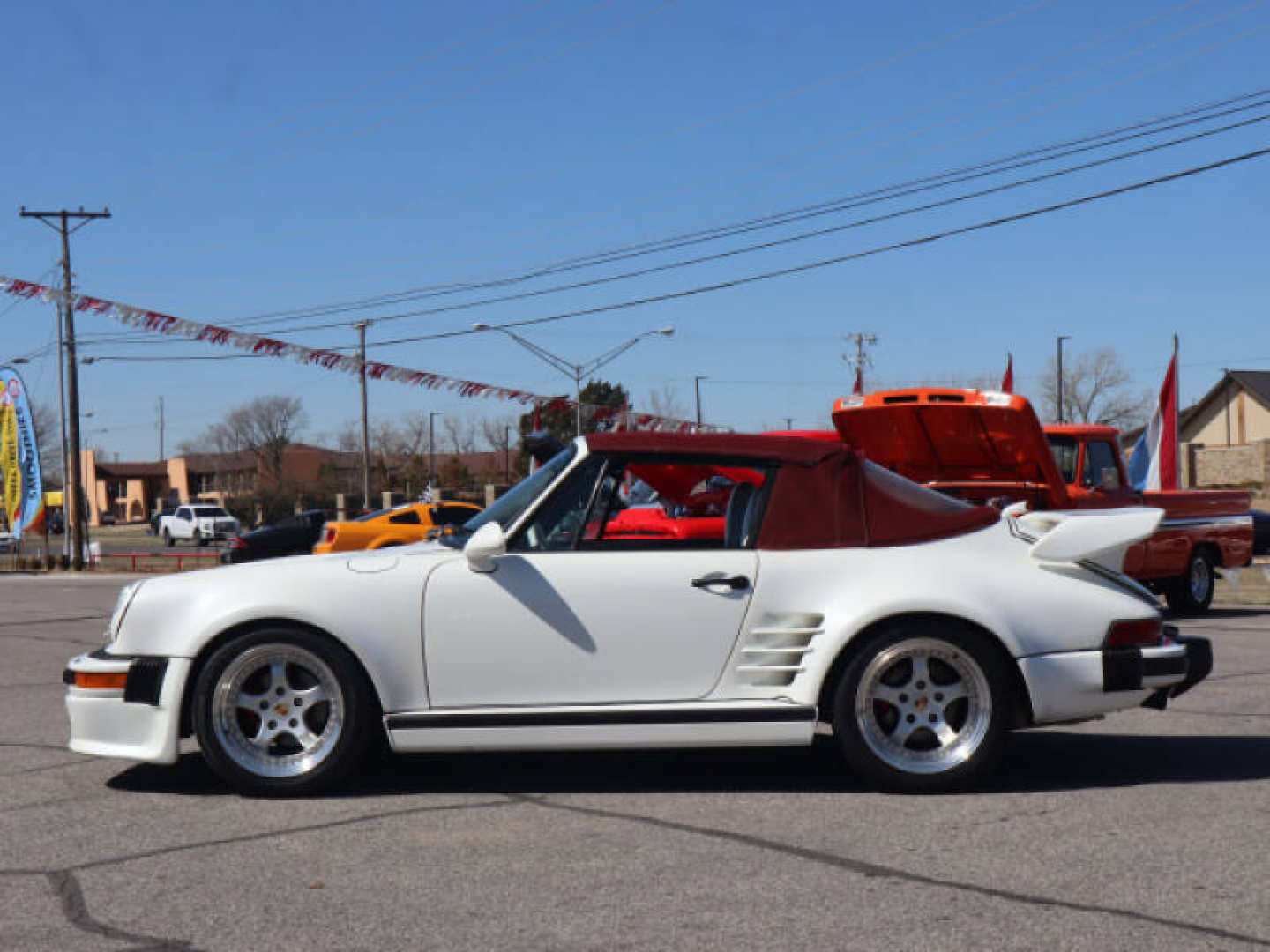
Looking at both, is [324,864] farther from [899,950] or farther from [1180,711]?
[1180,711]

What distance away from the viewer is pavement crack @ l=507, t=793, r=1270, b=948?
13.3ft

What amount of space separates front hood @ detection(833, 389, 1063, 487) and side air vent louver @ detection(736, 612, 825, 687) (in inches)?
251

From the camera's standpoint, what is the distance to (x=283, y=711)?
5.83 metres

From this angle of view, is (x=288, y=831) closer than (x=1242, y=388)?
Yes

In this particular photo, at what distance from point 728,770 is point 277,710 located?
199 cm

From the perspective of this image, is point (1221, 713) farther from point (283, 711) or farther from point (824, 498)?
point (283, 711)

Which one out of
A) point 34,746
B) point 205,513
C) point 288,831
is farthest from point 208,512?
point 288,831

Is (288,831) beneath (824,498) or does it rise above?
beneath

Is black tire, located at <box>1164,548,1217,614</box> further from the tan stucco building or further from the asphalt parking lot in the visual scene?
the tan stucco building

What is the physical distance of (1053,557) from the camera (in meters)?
6.05

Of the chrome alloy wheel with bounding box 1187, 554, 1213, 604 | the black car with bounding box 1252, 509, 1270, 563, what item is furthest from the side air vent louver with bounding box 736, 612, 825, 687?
the black car with bounding box 1252, 509, 1270, 563

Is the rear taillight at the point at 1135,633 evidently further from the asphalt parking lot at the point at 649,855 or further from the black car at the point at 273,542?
the black car at the point at 273,542

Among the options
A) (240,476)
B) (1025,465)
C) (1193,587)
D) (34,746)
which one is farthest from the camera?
(240,476)

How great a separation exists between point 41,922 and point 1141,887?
3.24m
